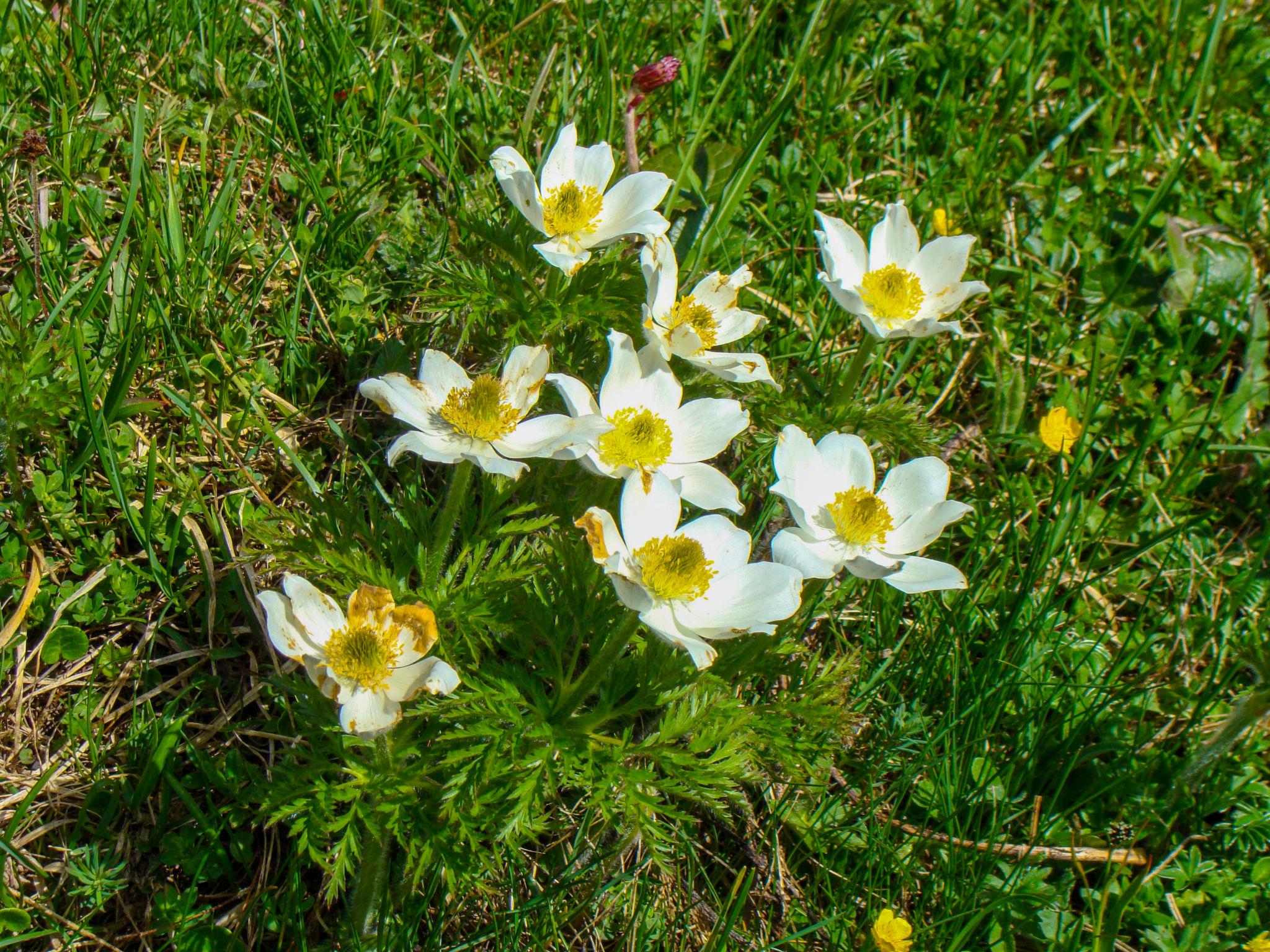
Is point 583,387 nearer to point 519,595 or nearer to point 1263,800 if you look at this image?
point 519,595

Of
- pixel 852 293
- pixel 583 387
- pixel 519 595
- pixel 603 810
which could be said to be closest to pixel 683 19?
pixel 852 293

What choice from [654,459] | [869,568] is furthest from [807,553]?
[654,459]

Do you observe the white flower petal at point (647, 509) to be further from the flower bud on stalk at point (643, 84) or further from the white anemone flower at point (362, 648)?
the flower bud on stalk at point (643, 84)

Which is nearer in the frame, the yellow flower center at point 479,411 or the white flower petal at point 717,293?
the yellow flower center at point 479,411

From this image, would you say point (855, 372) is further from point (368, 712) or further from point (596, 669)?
point (368, 712)

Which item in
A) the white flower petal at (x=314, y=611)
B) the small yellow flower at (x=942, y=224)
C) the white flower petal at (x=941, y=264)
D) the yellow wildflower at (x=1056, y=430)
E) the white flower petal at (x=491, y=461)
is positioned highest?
the white flower petal at (x=941, y=264)


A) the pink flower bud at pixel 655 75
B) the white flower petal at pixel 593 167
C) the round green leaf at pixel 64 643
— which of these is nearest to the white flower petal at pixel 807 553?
the white flower petal at pixel 593 167
